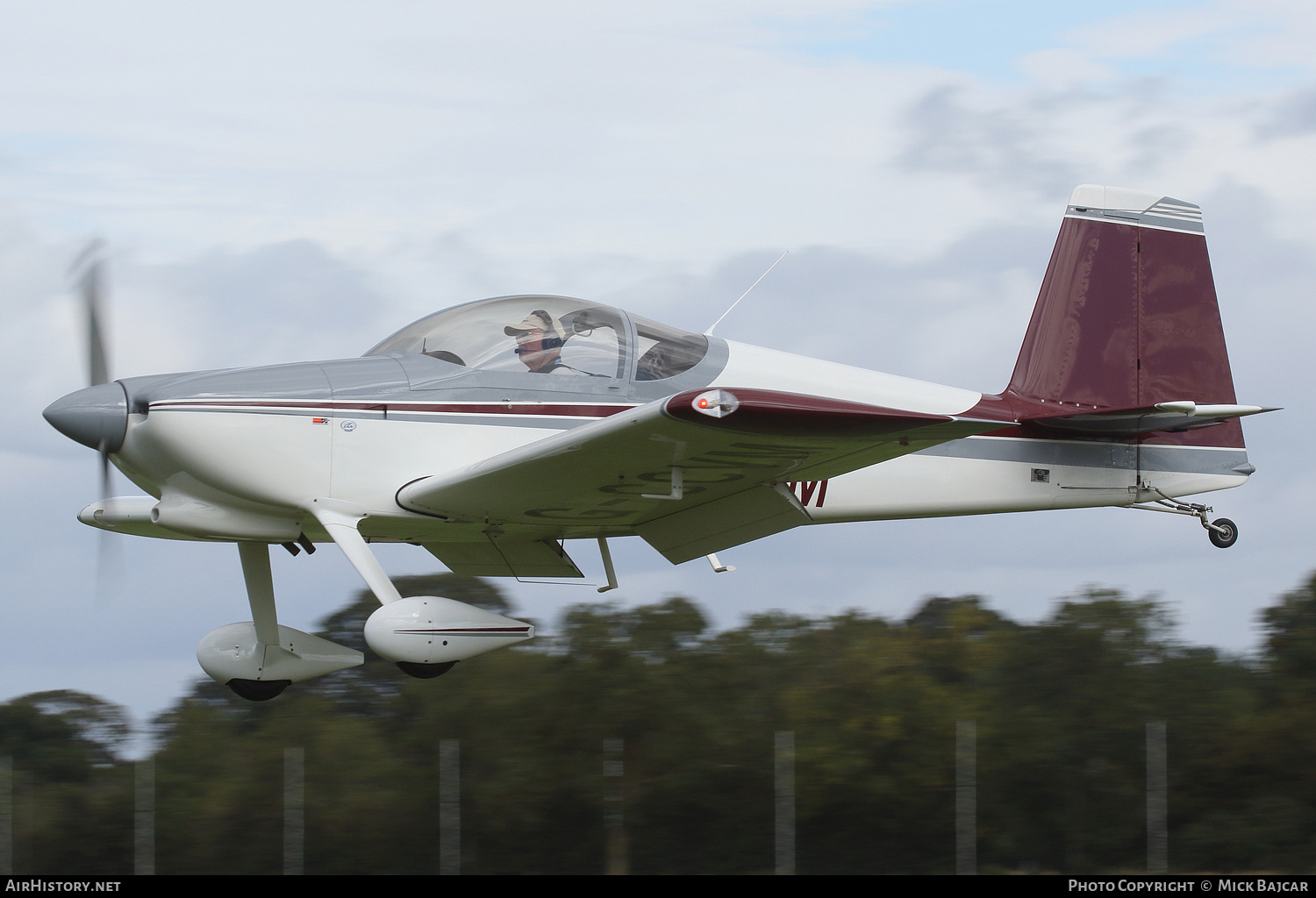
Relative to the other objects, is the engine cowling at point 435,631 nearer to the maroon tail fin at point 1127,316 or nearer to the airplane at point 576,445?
the airplane at point 576,445

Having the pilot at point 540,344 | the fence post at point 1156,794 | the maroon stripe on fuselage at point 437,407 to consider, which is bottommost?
the fence post at point 1156,794

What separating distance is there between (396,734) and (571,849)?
5.00m

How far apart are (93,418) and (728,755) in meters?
18.1

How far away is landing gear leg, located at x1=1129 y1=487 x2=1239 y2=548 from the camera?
835cm

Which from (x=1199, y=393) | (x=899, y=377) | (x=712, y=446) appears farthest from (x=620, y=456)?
(x=1199, y=393)

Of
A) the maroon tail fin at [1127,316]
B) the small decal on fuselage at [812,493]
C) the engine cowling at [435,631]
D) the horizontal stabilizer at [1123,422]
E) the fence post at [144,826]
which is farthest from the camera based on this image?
the fence post at [144,826]

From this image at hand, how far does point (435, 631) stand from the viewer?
6461 mm

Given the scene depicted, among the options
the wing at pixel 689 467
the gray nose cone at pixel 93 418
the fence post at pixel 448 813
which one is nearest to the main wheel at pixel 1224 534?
the wing at pixel 689 467

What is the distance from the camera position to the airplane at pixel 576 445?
20.3ft

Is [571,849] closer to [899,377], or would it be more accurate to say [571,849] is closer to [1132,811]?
[1132,811]

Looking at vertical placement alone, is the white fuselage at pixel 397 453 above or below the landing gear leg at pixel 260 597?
above

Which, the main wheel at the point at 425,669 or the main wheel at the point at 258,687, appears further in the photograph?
the main wheel at the point at 258,687

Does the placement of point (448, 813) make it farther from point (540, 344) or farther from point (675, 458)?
point (675, 458)

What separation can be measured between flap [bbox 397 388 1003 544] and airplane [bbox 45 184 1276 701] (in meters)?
0.02
